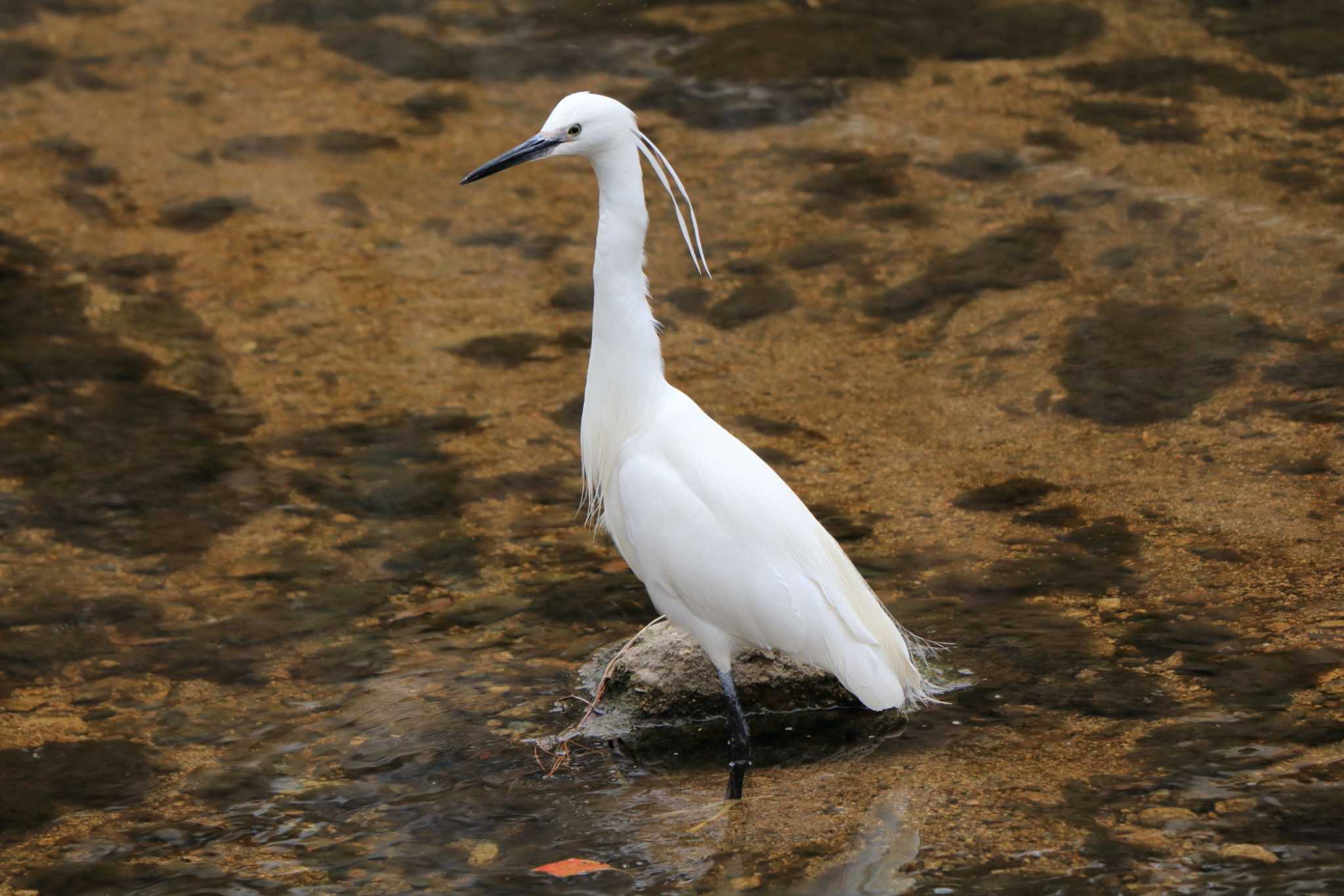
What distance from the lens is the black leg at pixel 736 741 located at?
3.83 meters

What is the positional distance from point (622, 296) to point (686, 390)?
2.39m

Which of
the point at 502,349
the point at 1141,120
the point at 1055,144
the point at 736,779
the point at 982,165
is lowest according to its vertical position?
the point at 736,779

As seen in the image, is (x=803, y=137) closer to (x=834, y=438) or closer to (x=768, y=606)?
(x=834, y=438)

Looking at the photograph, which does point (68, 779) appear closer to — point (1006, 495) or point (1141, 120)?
point (1006, 495)

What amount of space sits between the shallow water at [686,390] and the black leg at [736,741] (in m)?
0.08

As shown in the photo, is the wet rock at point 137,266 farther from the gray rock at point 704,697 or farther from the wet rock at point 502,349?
the gray rock at point 704,697

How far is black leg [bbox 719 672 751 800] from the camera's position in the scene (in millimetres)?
3828

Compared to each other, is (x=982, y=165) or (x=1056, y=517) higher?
(x=982, y=165)

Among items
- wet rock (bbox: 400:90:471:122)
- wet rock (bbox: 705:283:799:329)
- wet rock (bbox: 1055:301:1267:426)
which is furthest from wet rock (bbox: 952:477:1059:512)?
wet rock (bbox: 400:90:471:122)

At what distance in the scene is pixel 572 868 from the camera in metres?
3.56

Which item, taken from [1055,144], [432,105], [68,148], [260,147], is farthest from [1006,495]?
[68,148]

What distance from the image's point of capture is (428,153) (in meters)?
8.51

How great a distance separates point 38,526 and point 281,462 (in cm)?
93

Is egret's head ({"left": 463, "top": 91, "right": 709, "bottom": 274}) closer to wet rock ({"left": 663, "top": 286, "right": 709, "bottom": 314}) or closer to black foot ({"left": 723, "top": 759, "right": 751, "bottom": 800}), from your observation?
black foot ({"left": 723, "top": 759, "right": 751, "bottom": 800})
